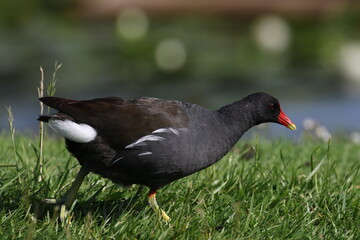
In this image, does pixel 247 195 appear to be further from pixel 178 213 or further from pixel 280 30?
pixel 280 30

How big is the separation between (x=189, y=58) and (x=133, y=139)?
27.0 ft

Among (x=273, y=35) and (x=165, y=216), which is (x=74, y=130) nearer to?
(x=165, y=216)

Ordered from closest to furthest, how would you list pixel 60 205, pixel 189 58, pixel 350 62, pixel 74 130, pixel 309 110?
1. pixel 74 130
2. pixel 60 205
3. pixel 309 110
4. pixel 189 58
5. pixel 350 62

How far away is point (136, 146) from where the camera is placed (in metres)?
3.05

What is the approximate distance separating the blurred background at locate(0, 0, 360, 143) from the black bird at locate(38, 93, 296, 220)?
565 cm

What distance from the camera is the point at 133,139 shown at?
10.0 feet

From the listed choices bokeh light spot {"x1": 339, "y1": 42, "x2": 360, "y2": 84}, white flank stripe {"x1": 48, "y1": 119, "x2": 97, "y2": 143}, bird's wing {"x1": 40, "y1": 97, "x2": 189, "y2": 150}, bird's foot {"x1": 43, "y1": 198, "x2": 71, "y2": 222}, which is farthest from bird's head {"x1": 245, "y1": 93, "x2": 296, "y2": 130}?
bokeh light spot {"x1": 339, "y1": 42, "x2": 360, "y2": 84}

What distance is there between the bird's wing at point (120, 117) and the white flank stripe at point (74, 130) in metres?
0.03

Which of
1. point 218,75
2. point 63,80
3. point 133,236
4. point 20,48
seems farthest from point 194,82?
point 133,236

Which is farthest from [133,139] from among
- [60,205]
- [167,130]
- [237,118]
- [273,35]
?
[273,35]

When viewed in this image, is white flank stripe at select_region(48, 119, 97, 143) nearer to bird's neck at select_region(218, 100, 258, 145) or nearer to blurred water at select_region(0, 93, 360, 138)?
bird's neck at select_region(218, 100, 258, 145)

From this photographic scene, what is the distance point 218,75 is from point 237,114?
731 centimetres

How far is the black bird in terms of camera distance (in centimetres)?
304

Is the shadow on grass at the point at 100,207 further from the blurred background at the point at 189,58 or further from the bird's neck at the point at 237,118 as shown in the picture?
the blurred background at the point at 189,58
